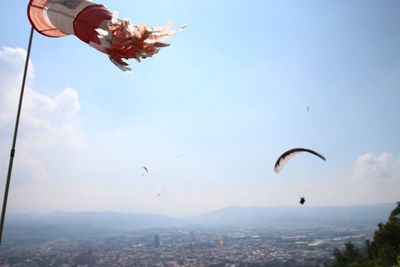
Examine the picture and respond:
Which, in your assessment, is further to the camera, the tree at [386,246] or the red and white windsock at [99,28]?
the tree at [386,246]

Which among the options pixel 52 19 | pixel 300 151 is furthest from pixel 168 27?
pixel 300 151

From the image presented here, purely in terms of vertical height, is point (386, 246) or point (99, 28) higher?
point (99, 28)

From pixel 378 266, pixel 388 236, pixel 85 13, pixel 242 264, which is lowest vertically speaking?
pixel 242 264

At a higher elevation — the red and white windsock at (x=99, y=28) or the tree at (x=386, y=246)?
the red and white windsock at (x=99, y=28)

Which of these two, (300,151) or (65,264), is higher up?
(300,151)

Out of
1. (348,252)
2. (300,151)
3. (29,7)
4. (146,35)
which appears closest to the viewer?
(146,35)

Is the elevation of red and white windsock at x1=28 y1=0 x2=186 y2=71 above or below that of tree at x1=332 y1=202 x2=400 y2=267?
above

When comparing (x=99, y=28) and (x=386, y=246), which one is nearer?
(x=99, y=28)

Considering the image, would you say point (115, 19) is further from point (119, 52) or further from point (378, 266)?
point (378, 266)
